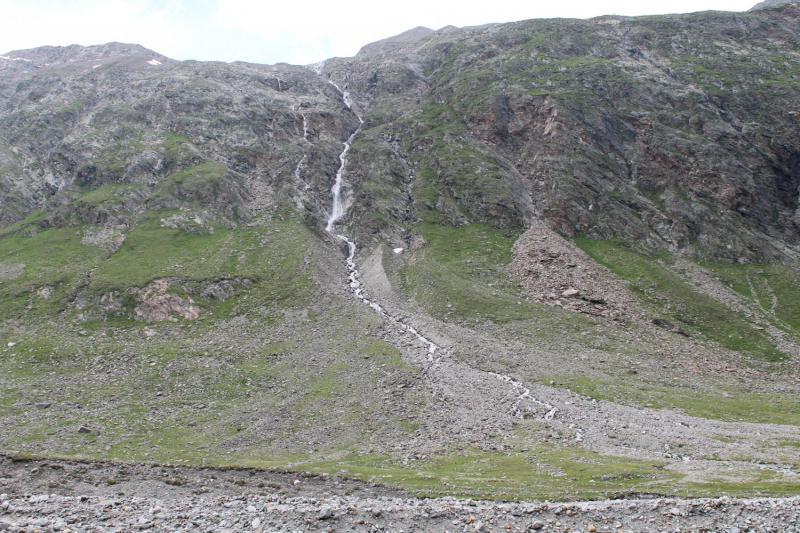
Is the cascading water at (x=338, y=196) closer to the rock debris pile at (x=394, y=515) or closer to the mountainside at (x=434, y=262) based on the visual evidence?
the mountainside at (x=434, y=262)

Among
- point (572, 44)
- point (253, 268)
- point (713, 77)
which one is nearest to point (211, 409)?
point (253, 268)

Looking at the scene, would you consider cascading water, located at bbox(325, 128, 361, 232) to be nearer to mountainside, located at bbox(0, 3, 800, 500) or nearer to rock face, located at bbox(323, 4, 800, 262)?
mountainside, located at bbox(0, 3, 800, 500)

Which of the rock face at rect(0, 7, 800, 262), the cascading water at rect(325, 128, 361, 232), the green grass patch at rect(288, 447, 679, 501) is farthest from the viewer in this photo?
the cascading water at rect(325, 128, 361, 232)

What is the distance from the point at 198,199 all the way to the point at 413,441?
296 ft

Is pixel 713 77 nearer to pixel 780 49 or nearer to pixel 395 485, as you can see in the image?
pixel 780 49

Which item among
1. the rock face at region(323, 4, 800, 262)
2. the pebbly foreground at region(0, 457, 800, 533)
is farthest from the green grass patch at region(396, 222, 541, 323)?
the pebbly foreground at region(0, 457, 800, 533)

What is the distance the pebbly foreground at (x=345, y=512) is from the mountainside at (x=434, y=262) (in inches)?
92.1

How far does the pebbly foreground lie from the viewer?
49.9ft

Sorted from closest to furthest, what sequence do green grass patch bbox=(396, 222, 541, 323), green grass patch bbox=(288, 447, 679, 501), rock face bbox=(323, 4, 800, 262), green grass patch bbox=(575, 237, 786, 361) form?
green grass patch bbox=(288, 447, 679, 501) → green grass patch bbox=(575, 237, 786, 361) → green grass patch bbox=(396, 222, 541, 323) → rock face bbox=(323, 4, 800, 262)

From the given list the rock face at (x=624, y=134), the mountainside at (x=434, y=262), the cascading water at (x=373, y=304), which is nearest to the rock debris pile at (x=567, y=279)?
the mountainside at (x=434, y=262)

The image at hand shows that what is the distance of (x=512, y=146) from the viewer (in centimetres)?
12175

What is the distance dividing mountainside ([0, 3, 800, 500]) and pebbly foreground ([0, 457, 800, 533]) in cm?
234

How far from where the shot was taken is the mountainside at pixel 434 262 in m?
31.7

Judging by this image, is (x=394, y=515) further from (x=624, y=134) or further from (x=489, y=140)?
(x=624, y=134)
